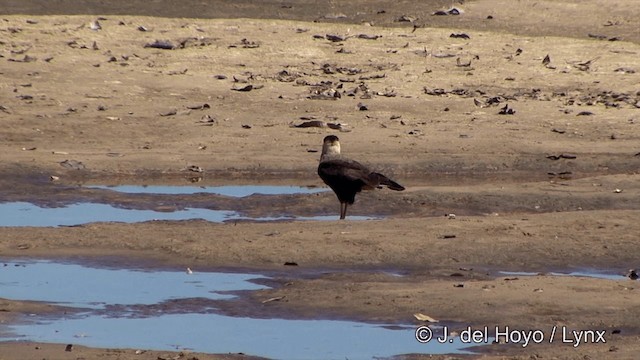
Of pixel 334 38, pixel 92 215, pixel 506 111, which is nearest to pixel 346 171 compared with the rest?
pixel 92 215

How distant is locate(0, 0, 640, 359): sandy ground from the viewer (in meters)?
9.91

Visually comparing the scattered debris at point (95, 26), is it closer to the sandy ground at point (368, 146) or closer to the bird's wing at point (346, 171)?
the sandy ground at point (368, 146)

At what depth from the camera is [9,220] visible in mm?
12719

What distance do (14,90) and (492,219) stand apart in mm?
7789

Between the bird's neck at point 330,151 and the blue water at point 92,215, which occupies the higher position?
the bird's neck at point 330,151

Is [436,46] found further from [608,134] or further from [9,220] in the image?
[9,220]

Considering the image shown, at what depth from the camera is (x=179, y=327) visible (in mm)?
9055

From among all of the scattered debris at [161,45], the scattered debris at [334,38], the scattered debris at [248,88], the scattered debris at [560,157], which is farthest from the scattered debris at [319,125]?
the scattered debris at [334,38]

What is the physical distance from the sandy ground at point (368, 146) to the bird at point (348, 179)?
0.42m

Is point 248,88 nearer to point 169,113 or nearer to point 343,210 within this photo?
point 169,113

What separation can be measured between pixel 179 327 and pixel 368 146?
7236mm

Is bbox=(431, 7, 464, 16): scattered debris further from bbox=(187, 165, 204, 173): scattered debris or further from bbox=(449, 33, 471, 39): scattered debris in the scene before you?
bbox=(187, 165, 204, 173): scattered debris

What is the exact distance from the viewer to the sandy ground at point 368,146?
390 inches

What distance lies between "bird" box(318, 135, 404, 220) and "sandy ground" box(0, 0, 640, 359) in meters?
0.42
